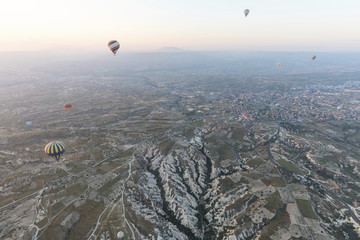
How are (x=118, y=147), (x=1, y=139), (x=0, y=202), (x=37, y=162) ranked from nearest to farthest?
1. (x=0, y=202)
2. (x=37, y=162)
3. (x=118, y=147)
4. (x=1, y=139)

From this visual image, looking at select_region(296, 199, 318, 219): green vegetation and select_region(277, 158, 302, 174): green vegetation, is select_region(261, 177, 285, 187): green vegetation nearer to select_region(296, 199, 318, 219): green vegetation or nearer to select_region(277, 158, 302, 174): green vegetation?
select_region(296, 199, 318, 219): green vegetation

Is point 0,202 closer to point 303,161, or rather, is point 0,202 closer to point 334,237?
point 334,237

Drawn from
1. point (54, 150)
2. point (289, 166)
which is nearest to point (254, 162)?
point (289, 166)

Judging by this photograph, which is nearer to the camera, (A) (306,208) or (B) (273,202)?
(A) (306,208)

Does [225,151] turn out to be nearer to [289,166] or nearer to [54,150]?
[289,166]

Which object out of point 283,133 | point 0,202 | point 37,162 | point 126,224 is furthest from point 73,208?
point 283,133

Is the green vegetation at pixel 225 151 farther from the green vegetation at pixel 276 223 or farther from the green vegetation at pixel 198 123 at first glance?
the green vegetation at pixel 276 223

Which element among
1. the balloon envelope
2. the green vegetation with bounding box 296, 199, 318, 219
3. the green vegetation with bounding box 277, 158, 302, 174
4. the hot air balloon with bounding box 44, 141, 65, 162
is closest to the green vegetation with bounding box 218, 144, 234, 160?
the green vegetation with bounding box 277, 158, 302, 174
